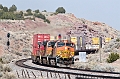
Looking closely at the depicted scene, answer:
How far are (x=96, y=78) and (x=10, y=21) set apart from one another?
111197 mm

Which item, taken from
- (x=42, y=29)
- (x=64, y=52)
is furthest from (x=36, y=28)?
(x=64, y=52)

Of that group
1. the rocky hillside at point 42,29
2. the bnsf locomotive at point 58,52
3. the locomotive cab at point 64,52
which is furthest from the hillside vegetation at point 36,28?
the locomotive cab at point 64,52

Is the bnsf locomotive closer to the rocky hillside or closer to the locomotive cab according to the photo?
the locomotive cab

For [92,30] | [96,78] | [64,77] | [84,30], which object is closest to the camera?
[96,78]

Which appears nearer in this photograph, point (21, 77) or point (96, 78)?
point (96, 78)

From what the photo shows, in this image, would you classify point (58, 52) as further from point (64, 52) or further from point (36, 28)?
point (36, 28)

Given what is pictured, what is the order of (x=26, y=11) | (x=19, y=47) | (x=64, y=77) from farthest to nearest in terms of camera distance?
(x=26, y=11) → (x=19, y=47) → (x=64, y=77)

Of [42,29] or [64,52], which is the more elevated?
[42,29]

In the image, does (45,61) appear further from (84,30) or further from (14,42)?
(84,30)

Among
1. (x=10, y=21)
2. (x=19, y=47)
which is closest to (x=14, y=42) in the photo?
(x=19, y=47)

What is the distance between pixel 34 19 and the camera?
14738 cm

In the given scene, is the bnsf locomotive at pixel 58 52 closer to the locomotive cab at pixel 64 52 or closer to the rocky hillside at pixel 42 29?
the locomotive cab at pixel 64 52

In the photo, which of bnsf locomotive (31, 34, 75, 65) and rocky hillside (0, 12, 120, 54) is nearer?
bnsf locomotive (31, 34, 75, 65)

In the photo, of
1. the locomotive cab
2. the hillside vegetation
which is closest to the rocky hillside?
the hillside vegetation
